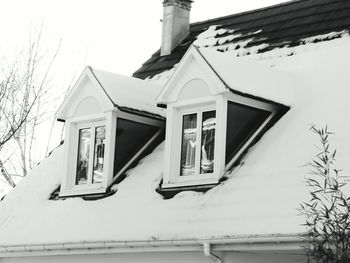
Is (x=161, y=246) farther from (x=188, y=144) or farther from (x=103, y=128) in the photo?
(x=103, y=128)

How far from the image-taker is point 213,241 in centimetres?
1025

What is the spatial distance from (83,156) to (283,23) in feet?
13.1

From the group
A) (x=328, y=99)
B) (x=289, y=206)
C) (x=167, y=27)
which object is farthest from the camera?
(x=167, y=27)

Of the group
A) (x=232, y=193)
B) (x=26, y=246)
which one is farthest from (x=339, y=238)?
(x=26, y=246)

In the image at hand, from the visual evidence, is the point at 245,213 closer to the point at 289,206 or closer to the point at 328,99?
the point at 289,206

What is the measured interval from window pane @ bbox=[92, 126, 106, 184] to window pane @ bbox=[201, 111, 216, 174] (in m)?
Answer: 2.16

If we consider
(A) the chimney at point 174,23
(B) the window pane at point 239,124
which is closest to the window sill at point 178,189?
(B) the window pane at point 239,124

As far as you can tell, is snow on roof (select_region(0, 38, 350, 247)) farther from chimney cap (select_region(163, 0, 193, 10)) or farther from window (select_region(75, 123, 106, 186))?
chimney cap (select_region(163, 0, 193, 10))

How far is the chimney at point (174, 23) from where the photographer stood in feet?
56.3

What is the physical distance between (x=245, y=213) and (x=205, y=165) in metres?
1.77

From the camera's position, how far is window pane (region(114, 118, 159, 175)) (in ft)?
45.1

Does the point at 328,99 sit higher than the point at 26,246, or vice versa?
the point at 328,99

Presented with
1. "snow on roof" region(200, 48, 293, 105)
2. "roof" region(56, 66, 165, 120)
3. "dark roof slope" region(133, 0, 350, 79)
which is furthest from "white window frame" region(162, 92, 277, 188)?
"dark roof slope" region(133, 0, 350, 79)

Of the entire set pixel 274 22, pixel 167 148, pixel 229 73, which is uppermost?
pixel 274 22
